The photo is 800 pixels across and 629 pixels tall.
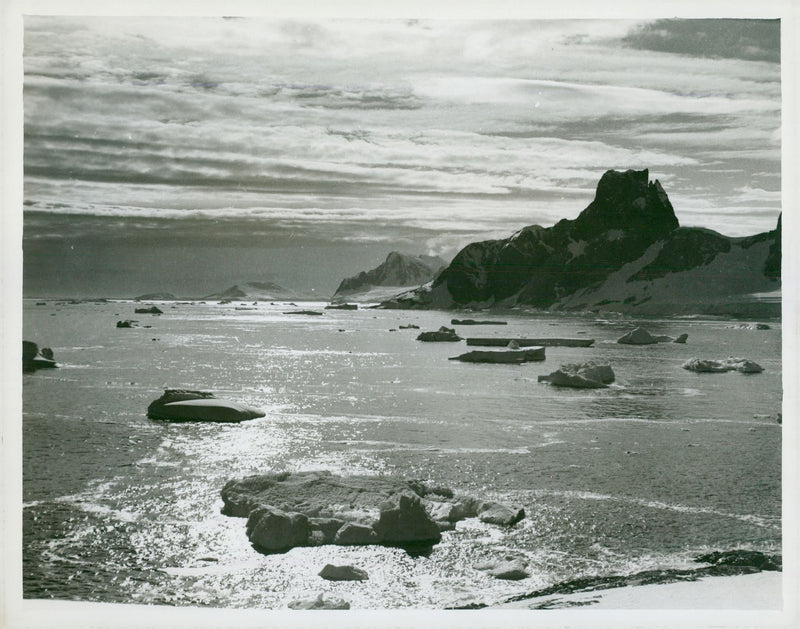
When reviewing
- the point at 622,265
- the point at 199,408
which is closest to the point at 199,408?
the point at 199,408

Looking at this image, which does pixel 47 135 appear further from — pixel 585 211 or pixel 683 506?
pixel 683 506

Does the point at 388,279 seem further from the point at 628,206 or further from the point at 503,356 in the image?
the point at 628,206

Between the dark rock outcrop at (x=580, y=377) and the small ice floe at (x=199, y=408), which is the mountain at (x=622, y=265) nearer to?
the dark rock outcrop at (x=580, y=377)

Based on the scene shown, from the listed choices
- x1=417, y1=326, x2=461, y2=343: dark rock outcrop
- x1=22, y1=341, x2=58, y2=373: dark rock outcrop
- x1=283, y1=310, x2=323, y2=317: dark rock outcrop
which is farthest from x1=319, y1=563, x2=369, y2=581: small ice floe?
x1=22, y1=341, x2=58, y2=373: dark rock outcrop

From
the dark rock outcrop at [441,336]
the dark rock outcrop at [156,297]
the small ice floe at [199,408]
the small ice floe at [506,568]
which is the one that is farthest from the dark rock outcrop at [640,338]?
the dark rock outcrop at [156,297]

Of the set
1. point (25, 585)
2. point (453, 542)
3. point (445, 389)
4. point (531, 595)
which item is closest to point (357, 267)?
point (445, 389)

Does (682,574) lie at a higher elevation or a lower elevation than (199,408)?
lower

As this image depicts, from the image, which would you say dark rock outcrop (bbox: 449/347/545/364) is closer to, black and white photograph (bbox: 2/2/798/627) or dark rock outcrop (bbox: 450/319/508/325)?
black and white photograph (bbox: 2/2/798/627)
